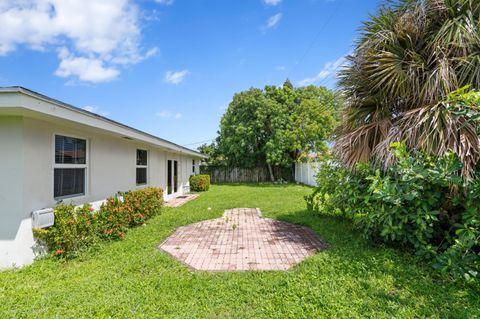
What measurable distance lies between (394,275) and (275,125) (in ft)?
53.8

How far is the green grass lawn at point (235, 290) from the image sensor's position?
267 cm

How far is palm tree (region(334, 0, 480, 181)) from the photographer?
3.53 meters

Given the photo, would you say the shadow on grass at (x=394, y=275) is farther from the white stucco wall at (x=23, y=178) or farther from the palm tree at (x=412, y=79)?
the white stucco wall at (x=23, y=178)

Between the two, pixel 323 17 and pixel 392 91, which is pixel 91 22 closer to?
pixel 392 91

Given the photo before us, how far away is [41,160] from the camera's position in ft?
13.9

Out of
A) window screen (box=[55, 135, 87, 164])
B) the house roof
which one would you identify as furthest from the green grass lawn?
the house roof

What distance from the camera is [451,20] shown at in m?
3.93

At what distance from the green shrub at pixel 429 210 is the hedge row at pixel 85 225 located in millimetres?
5247

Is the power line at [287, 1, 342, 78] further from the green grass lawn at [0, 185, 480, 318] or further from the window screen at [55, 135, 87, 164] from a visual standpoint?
the window screen at [55, 135, 87, 164]

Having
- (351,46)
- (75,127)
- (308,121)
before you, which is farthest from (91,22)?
(308,121)

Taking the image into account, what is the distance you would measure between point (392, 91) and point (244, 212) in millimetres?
5773

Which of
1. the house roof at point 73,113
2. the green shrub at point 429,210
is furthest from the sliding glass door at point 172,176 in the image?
the green shrub at point 429,210

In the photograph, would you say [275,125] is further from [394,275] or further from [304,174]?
[394,275]

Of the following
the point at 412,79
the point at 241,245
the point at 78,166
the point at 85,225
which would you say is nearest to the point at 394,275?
the point at 241,245
